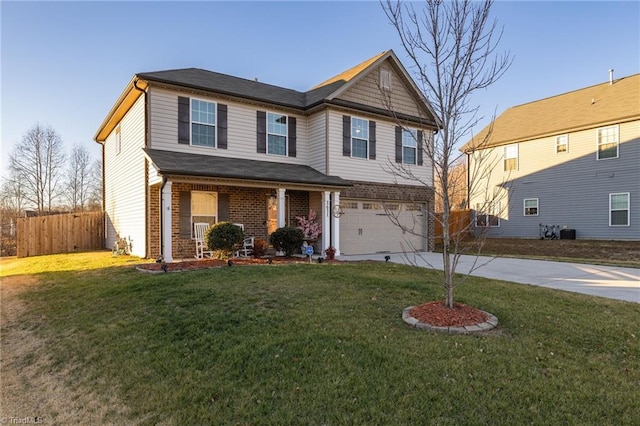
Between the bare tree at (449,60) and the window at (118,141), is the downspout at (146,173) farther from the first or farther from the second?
the bare tree at (449,60)

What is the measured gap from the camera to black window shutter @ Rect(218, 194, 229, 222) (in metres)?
11.9

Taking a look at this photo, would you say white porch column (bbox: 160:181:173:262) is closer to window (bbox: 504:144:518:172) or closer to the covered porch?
the covered porch

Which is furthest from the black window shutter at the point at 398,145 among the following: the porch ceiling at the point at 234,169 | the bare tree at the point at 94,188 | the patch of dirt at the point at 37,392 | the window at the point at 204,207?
the bare tree at the point at 94,188

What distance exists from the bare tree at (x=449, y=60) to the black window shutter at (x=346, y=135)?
8719 millimetres

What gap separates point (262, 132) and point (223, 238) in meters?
5.01

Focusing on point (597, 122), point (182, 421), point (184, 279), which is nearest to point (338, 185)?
point (184, 279)

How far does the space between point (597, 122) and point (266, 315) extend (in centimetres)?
2050

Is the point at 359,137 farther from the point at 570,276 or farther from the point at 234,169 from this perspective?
the point at 570,276

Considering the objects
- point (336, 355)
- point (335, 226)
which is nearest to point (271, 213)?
point (335, 226)

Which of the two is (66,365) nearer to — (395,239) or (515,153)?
(395,239)

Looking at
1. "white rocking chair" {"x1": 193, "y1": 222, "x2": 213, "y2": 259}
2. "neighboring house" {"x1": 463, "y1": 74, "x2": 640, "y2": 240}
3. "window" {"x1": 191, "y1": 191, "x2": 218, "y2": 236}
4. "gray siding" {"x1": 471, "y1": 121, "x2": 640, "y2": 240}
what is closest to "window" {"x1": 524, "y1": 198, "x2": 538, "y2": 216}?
"neighboring house" {"x1": 463, "y1": 74, "x2": 640, "y2": 240}

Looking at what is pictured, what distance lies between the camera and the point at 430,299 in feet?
19.6

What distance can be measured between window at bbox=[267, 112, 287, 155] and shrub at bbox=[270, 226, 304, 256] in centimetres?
361

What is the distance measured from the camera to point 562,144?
19.8 m
